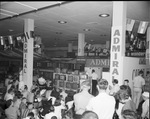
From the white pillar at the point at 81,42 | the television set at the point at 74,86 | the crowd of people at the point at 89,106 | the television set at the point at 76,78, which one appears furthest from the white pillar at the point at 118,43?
the white pillar at the point at 81,42

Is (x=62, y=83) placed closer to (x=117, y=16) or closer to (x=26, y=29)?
(x=26, y=29)

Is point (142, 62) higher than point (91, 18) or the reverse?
the reverse

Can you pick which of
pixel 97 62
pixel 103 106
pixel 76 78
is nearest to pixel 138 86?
pixel 97 62

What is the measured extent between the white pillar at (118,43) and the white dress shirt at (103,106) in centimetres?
154

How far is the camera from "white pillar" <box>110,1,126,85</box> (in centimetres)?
436

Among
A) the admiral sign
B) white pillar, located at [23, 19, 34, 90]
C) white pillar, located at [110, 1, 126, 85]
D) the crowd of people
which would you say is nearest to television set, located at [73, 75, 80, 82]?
the admiral sign

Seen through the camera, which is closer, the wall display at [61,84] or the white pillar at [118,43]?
the white pillar at [118,43]

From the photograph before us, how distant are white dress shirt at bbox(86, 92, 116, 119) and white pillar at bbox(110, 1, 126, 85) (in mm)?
1545

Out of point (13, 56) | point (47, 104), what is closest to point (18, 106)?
point (47, 104)

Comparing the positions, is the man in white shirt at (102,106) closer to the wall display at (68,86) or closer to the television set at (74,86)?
the television set at (74,86)

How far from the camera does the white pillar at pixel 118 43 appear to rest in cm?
436

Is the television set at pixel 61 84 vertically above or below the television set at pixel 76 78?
below

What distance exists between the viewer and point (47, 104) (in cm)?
361

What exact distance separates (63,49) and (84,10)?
14072 millimetres
